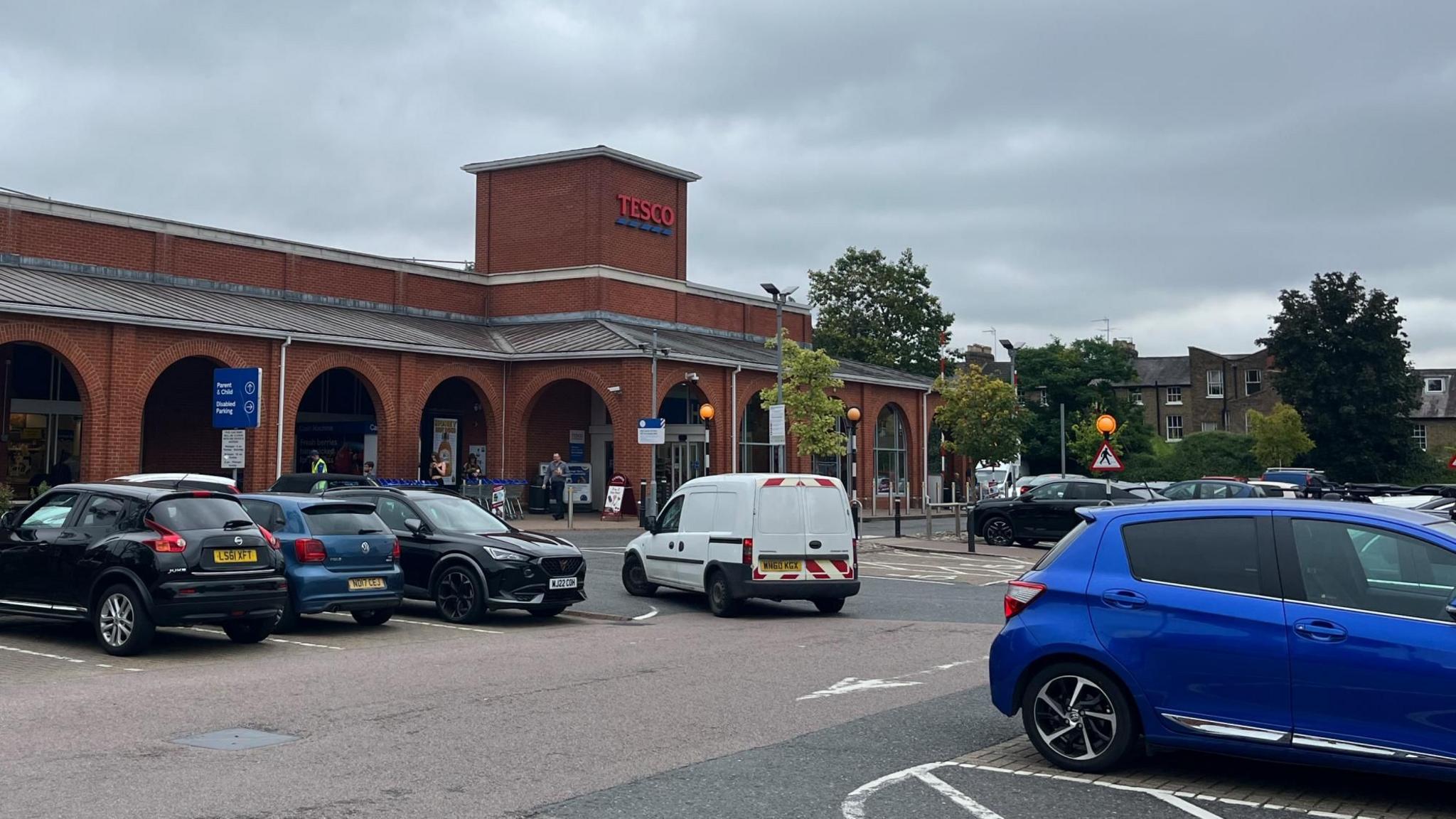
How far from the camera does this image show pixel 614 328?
40.9 m

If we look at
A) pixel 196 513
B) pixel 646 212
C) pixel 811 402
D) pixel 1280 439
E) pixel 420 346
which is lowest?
pixel 196 513

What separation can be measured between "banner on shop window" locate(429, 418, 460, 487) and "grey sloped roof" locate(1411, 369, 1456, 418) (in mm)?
69680

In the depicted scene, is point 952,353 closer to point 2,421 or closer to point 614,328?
point 614,328

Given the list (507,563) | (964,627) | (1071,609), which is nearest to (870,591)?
(964,627)

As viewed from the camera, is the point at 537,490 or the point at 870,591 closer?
the point at 870,591

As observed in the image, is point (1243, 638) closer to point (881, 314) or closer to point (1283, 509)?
point (1283, 509)

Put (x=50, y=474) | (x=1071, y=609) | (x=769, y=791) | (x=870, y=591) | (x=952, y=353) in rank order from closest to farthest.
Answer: (x=769, y=791)
(x=1071, y=609)
(x=870, y=591)
(x=50, y=474)
(x=952, y=353)

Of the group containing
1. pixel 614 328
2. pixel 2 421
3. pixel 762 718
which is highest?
pixel 614 328

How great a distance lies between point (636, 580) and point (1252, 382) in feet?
247

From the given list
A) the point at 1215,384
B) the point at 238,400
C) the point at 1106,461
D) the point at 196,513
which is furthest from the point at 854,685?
the point at 1215,384

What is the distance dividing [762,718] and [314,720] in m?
3.11

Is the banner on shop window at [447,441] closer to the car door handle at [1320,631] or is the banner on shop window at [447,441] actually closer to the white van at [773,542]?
the white van at [773,542]

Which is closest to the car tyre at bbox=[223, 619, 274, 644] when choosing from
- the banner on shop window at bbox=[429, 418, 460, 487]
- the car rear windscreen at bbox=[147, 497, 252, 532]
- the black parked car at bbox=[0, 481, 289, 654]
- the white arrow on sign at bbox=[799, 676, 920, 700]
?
the black parked car at bbox=[0, 481, 289, 654]

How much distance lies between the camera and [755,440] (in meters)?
44.4
